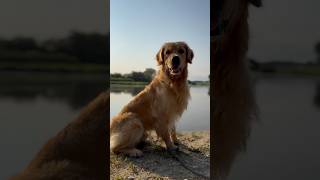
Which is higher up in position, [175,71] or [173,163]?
[175,71]

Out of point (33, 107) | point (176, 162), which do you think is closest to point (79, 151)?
point (33, 107)

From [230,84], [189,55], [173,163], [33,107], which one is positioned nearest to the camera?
[33,107]

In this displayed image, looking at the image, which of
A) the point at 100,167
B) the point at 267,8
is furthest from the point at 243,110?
the point at 100,167

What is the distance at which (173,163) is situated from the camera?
10.3 feet

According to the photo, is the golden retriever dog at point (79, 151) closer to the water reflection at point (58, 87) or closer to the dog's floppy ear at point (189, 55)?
the water reflection at point (58, 87)

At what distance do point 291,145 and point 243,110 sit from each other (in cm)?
45

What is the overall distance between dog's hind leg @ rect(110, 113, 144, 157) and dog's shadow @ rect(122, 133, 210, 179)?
0.08 meters

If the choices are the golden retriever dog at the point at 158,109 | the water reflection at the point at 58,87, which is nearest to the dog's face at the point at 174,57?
the golden retriever dog at the point at 158,109

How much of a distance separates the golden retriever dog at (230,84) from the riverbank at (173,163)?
0.96 ft

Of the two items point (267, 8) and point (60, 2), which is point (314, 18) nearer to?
point (267, 8)

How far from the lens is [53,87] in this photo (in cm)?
237

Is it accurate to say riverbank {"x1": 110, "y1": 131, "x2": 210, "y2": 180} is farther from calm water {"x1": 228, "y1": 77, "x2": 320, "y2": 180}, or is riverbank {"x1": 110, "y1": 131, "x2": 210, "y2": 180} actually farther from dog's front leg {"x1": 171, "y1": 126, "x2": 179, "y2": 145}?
calm water {"x1": 228, "y1": 77, "x2": 320, "y2": 180}

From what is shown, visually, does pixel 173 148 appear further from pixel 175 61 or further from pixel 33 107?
pixel 33 107

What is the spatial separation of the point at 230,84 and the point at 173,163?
915 millimetres
